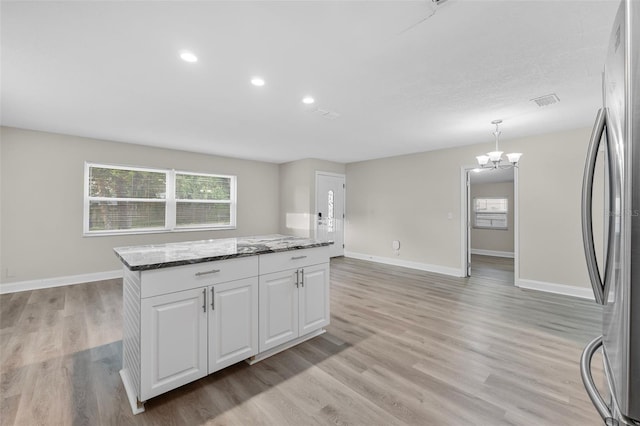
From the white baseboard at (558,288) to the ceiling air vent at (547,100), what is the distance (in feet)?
8.91

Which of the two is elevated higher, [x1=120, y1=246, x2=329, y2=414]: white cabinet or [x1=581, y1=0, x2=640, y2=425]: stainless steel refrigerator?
[x1=581, y1=0, x2=640, y2=425]: stainless steel refrigerator

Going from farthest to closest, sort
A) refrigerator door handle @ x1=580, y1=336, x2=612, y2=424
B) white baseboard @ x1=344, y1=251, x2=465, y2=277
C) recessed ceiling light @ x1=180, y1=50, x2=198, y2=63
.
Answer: white baseboard @ x1=344, y1=251, x2=465, y2=277
recessed ceiling light @ x1=180, y1=50, x2=198, y2=63
refrigerator door handle @ x1=580, y1=336, x2=612, y2=424

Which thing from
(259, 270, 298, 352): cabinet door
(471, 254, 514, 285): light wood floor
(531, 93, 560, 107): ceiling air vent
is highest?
(531, 93, 560, 107): ceiling air vent

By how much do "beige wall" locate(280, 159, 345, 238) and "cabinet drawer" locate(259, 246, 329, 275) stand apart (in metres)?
3.68

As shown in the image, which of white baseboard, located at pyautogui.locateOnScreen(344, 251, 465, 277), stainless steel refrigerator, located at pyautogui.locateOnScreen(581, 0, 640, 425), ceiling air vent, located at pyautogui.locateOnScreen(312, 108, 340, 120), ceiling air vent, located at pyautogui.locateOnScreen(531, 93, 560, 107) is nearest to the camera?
stainless steel refrigerator, located at pyautogui.locateOnScreen(581, 0, 640, 425)

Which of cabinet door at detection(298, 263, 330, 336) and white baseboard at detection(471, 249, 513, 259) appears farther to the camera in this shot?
white baseboard at detection(471, 249, 513, 259)

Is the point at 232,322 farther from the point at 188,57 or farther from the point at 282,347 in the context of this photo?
the point at 188,57

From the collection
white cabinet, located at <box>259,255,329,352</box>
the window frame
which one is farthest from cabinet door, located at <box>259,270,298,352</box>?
the window frame

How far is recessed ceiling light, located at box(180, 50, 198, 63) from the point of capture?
7.11ft

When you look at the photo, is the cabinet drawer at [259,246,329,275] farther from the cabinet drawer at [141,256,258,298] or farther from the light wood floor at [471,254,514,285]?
the light wood floor at [471,254,514,285]

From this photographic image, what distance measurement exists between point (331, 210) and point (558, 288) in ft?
14.6

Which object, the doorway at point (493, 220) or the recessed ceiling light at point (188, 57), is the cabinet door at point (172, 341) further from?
the doorway at point (493, 220)

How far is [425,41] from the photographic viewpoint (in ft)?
6.59

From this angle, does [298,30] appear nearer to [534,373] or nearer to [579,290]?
[534,373]
